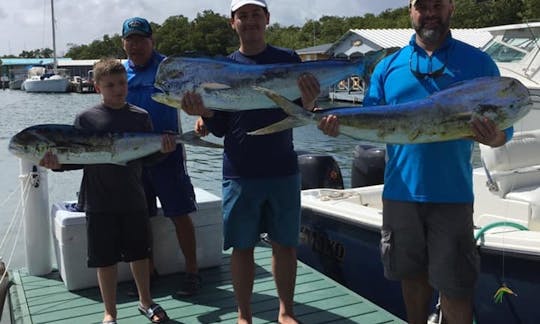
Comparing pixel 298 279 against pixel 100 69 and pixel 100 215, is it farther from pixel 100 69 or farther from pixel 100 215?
pixel 100 69

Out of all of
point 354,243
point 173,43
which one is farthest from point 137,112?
point 173,43

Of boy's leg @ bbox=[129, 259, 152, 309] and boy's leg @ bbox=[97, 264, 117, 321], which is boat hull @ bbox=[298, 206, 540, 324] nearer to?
boy's leg @ bbox=[129, 259, 152, 309]

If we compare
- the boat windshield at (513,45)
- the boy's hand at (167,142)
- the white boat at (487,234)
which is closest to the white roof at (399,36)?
the boat windshield at (513,45)

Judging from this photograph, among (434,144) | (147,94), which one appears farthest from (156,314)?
(434,144)

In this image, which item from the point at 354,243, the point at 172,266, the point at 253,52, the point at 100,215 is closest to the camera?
the point at 253,52

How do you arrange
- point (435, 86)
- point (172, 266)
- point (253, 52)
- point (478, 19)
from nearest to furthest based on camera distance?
point (435, 86), point (253, 52), point (172, 266), point (478, 19)

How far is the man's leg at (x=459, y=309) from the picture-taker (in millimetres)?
2641

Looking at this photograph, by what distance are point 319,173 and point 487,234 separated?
2796 mm

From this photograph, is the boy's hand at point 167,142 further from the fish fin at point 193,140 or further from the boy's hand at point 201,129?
the boy's hand at point 201,129

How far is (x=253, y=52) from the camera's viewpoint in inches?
121

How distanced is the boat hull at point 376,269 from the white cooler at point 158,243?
108 centimetres

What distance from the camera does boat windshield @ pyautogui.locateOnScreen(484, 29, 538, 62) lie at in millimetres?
6996

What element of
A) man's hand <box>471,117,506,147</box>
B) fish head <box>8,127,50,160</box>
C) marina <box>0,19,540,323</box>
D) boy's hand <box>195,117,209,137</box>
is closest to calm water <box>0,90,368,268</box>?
marina <box>0,19,540,323</box>

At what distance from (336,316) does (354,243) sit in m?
1.14
